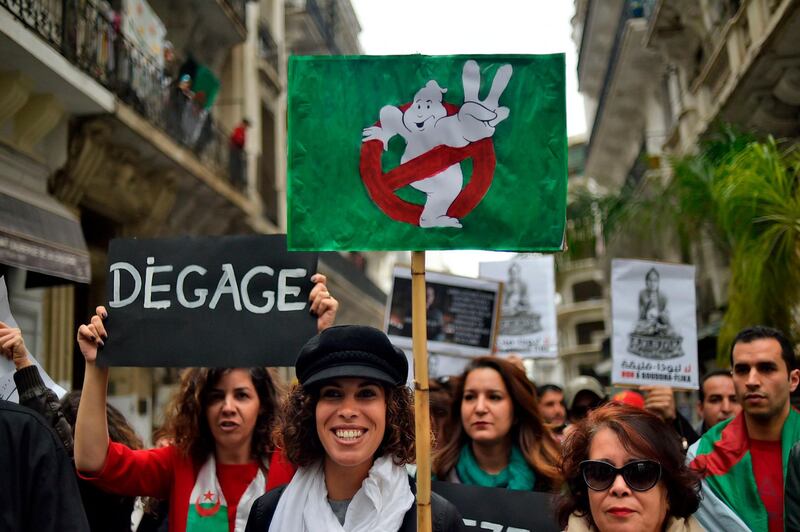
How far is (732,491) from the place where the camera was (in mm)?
3463

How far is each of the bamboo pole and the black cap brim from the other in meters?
0.10

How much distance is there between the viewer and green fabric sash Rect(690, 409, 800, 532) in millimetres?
3410

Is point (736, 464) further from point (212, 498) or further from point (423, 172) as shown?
point (212, 498)

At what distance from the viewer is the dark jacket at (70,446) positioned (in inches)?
124

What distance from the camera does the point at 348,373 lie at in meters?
2.52

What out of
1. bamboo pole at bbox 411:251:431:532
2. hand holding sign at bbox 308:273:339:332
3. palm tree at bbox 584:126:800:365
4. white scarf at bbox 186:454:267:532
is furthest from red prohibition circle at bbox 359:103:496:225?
palm tree at bbox 584:126:800:365

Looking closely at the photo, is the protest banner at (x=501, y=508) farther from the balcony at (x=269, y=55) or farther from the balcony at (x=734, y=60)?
the balcony at (x=269, y=55)

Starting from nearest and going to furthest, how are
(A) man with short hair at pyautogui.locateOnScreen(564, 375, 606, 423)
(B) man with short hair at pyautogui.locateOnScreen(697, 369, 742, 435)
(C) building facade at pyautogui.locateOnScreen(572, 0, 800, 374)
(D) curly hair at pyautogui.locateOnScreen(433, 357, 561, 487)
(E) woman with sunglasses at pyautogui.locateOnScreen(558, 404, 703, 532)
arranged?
(E) woman with sunglasses at pyautogui.locateOnScreen(558, 404, 703, 532)
(D) curly hair at pyautogui.locateOnScreen(433, 357, 561, 487)
(B) man with short hair at pyautogui.locateOnScreen(697, 369, 742, 435)
(A) man with short hair at pyautogui.locateOnScreen(564, 375, 606, 423)
(C) building facade at pyautogui.locateOnScreen(572, 0, 800, 374)

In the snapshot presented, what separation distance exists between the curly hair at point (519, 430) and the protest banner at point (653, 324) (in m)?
2.19

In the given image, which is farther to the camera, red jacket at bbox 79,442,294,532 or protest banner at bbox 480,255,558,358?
protest banner at bbox 480,255,558,358

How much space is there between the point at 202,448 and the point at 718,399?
3.14 metres

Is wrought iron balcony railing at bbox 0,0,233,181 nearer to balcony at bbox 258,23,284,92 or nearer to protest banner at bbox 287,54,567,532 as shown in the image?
balcony at bbox 258,23,284,92

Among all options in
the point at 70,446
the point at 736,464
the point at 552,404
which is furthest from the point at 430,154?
the point at 552,404

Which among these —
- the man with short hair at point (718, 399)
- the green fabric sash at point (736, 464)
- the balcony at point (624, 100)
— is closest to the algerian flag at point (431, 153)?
the green fabric sash at point (736, 464)
